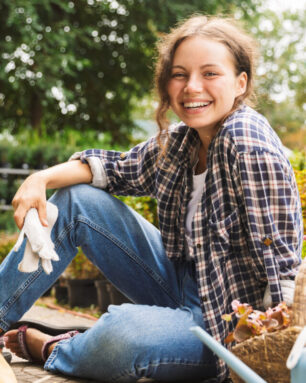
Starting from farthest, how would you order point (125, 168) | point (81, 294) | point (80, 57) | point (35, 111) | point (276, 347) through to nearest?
point (35, 111) < point (80, 57) < point (81, 294) < point (125, 168) < point (276, 347)

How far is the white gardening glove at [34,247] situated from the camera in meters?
1.89

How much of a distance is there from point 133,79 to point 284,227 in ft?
38.1

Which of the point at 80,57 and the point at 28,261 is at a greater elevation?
the point at 80,57

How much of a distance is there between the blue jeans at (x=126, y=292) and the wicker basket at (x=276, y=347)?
569 millimetres

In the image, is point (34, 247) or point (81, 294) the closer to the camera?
point (34, 247)

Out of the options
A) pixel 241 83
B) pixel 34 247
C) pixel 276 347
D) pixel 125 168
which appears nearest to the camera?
pixel 276 347

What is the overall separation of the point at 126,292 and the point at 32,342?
45 cm

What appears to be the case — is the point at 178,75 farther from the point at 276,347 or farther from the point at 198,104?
the point at 276,347

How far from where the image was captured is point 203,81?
81.8 inches

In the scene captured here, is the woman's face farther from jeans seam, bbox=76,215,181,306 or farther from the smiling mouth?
jeans seam, bbox=76,215,181,306

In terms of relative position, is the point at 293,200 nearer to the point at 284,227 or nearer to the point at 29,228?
the point at 284,227

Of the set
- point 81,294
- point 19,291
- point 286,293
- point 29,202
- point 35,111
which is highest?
point 29,202

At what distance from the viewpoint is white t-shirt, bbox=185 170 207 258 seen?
7.23 ft

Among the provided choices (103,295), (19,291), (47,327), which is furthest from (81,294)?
(19,291)
